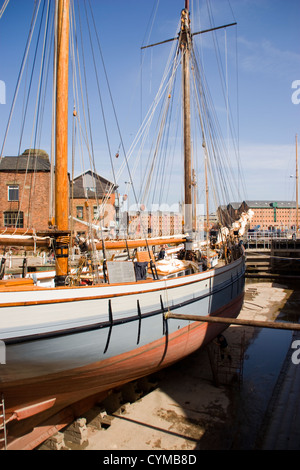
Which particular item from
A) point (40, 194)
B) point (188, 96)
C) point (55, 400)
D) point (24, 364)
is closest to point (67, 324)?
point (24, 364)

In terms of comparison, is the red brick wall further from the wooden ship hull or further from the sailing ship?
the wooden ship hull

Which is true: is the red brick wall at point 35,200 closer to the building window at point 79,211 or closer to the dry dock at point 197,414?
the building window at point 79,211

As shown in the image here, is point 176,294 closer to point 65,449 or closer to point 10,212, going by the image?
point 65,449

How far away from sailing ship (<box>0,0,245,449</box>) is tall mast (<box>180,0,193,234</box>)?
529 centimetres

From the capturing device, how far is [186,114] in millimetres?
15508

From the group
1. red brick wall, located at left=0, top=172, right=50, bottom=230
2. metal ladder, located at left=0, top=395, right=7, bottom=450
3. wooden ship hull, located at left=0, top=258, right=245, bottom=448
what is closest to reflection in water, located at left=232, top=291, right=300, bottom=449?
wooden ship hull, located at left=0, top=258, right=245, bottom=448

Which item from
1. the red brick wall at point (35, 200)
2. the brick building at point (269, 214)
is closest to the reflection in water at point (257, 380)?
the red brick wall at point (35, 200)

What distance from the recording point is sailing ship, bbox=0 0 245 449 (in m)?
6.14

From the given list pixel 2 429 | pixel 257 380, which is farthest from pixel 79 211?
pixel 2 429

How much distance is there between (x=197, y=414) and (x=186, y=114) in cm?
1270

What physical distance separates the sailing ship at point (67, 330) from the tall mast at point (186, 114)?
5.29 m

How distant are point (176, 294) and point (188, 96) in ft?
35.2

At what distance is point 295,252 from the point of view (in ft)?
108

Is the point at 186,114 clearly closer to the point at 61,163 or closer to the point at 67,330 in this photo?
the point at 61,163
